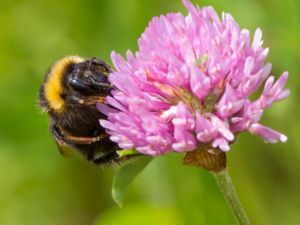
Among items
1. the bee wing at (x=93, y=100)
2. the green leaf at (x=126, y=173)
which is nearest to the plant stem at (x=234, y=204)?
the green leaf at (x=126, y=173)

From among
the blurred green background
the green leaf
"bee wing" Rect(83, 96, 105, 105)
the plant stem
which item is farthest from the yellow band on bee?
the blurred green background

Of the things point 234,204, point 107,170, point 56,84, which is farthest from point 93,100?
point 107,170

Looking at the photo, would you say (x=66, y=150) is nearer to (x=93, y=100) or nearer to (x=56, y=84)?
(x=56, y=84)

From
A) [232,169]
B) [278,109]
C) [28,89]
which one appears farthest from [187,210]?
[28,89]

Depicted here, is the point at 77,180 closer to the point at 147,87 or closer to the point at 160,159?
the point at 160,159

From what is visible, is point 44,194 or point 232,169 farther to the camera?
point 44,194

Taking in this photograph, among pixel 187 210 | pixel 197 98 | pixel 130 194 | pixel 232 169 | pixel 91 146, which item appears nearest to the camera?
pixel 197 98

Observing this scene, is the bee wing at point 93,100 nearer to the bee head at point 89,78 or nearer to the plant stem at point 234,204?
the bee head at point 89,78
